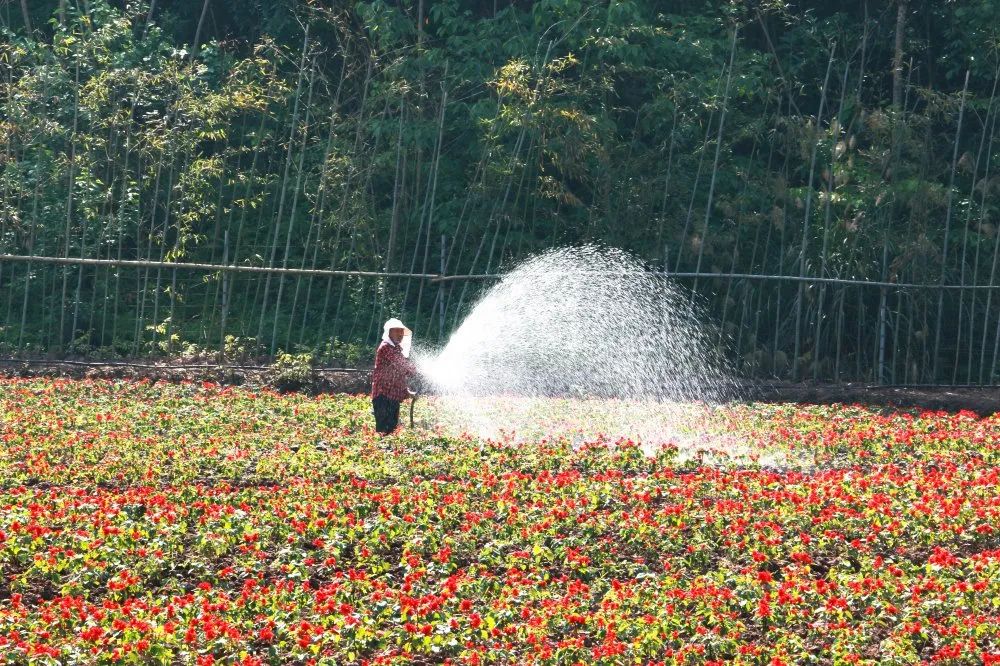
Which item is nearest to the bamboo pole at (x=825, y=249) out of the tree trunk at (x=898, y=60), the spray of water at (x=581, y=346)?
the spray of water at (x=581, y=346)

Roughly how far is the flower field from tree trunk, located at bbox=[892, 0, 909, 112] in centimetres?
958

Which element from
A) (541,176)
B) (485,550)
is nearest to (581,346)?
(541,176)

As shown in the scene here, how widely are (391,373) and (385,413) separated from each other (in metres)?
0.56

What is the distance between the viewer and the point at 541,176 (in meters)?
22.6

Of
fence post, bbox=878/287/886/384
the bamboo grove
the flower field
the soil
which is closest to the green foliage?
the soil

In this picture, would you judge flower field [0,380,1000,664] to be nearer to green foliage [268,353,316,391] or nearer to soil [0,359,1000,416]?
soil [0,359,1000,416]

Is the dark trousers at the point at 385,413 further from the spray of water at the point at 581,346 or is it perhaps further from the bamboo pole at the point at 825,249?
the bamboo pole at the point at 825,249

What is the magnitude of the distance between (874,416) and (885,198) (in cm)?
514

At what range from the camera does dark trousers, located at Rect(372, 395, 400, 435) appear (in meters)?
14.4

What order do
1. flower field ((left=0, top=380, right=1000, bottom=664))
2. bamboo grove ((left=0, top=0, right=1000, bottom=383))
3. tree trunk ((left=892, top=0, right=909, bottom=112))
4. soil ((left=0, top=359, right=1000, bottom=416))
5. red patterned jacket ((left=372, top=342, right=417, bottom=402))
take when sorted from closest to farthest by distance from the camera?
flower field ((left=0, top=380, right=1000, bottom=664)) < red patterned jacket ((left=372, top=342, right=417, bottom=402)) < soil ((left=0, top=359, right=1000, bottom=416)) < bamboo grove ((left=0, top=0, right=1000, bottom=383)) < tree trunk ((left=892, top=0, right=909, bottom=112))

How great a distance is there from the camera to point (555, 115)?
71.5 ft

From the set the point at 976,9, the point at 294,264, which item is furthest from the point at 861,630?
the point at 294,264

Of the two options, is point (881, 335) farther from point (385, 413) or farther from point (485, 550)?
point (485, 550)

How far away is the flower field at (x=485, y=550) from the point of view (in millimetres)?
7344
